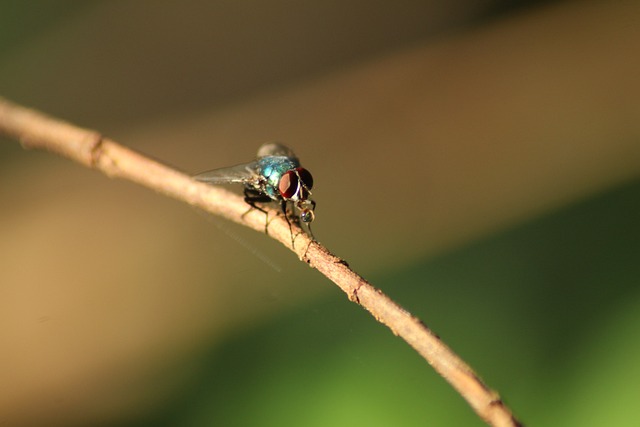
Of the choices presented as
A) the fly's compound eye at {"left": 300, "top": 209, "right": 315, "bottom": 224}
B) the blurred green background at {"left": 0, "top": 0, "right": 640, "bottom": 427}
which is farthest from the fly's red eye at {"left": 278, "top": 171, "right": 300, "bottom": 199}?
the blurred green background at {"left": 0, "top": 0, "right": 640, "bottom": 427}

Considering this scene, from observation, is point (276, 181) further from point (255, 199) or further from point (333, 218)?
point (333, 218)

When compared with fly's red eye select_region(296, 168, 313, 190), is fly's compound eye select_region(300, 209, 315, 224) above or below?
below

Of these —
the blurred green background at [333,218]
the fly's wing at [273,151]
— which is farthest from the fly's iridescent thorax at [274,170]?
the blurred green background at [333,218]

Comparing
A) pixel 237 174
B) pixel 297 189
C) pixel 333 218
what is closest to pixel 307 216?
pixel 297 189

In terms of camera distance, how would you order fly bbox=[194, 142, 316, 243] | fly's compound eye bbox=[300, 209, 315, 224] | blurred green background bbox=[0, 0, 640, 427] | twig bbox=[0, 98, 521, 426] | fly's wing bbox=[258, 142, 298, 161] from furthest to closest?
blurred green background bbox=[0, 0, 640, 427], fly's wing bbox=[258, 142, 298, 161], fly bbox=[194, 142, 316, 243], fly's compound eye bbox=[300, 209, 315, 224], twig bbox=[0, 98, 521, 426]

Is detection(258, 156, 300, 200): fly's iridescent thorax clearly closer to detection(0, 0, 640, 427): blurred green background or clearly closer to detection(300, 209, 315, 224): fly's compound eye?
detection(300, 209, 315, 224): fly's compound eye

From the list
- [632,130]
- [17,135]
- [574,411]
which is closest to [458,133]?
[632,130]

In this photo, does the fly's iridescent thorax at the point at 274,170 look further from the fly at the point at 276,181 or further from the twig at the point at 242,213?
the twig at the point at 242,213
